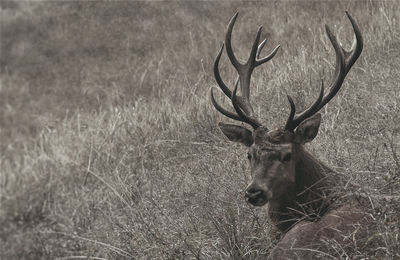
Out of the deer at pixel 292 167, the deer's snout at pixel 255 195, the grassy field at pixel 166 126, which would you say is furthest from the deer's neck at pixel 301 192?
the deer's snout at pixel 255 195

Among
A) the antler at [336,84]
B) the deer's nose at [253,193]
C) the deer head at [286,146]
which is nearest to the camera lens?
the deer's nose at [253,193]

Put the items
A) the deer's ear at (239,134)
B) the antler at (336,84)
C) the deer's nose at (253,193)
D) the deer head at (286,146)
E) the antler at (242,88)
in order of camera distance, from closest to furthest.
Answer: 1. the deer's nose at (253,193)
2. the deer head at (286,146)
3. the antler at (336,84)
4. the antler at (242,88)
5. the deer's ear at (239,134)

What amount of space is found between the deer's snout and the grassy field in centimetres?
39

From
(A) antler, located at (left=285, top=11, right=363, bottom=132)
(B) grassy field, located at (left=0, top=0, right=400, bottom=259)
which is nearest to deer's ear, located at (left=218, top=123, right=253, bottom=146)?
(A) antler, located at (left=285, top=11, right=363, bottom=132)

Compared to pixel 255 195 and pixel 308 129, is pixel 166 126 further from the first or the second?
pixel 255 195

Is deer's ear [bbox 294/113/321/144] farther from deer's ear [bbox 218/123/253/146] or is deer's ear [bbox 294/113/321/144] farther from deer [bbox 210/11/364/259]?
deer's ear [bbox 218/123/253/146]

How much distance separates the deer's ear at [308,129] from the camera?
18.6ft

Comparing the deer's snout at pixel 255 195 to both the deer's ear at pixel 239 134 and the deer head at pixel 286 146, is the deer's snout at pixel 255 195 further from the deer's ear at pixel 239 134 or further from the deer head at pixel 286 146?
the deer's ear at pixel 239 134

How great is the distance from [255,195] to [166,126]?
4419mm

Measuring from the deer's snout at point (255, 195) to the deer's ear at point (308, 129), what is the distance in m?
0.53

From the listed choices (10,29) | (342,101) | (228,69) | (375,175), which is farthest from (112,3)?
(375,175)

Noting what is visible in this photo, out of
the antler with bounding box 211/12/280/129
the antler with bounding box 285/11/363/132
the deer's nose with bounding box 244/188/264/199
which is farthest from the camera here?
the antler with bounding box 211/12/280/129

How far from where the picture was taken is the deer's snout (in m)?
5.34

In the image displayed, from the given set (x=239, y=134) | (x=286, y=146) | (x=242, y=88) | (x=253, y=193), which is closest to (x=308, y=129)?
(x=286, y=146)
